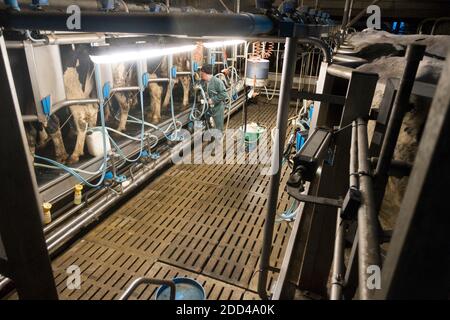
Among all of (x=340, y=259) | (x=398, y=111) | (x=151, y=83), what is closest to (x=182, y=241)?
(x=340, y=259)

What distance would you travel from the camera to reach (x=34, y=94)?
10.6 ft

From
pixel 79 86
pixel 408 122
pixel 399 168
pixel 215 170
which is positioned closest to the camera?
pixel 399 168

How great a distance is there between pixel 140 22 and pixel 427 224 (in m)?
1.52

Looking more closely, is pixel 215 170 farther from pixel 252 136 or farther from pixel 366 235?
pixel 366 235

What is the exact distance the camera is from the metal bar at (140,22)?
1500 mm

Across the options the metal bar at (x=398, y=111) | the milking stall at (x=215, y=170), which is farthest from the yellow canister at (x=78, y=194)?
the metal bar at (x=398, y=111)

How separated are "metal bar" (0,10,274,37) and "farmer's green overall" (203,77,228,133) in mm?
5227

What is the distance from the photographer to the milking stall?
0.90 meters

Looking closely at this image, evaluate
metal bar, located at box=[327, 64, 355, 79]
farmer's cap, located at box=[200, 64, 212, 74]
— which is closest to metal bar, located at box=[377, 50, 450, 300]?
metal bar, located at box=[327, 64, 355, 79]

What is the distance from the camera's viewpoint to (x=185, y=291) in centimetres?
285

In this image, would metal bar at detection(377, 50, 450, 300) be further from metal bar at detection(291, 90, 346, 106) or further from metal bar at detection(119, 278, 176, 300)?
metal bar at detection(291, 90, 346, 106)
